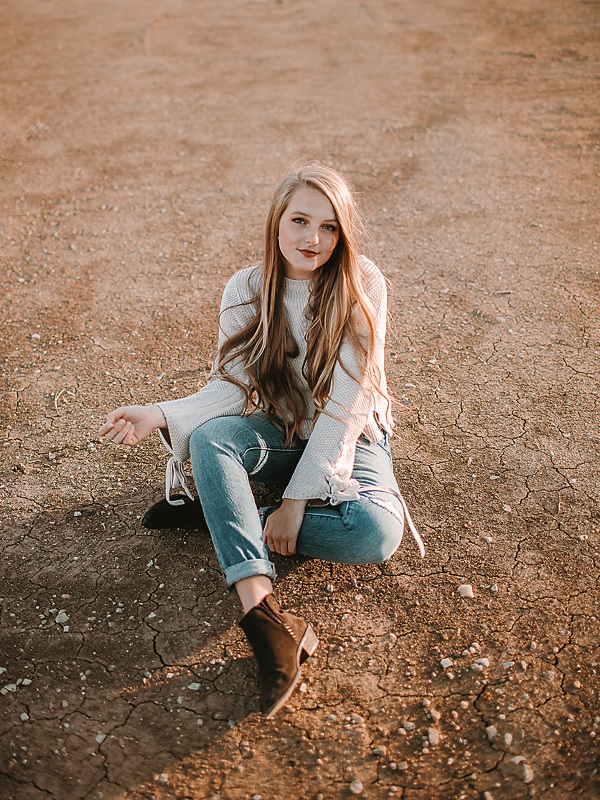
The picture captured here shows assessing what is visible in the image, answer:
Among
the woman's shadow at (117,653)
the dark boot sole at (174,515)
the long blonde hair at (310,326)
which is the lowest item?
the woman's shadow at (117,653)

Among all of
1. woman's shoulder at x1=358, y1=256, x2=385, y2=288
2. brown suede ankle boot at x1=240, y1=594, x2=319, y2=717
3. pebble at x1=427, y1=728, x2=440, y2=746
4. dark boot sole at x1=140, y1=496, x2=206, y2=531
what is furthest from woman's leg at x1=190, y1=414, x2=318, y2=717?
woman's shoulder at x1=358, y1=256, x2=385, y2=288

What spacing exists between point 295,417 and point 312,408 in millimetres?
95

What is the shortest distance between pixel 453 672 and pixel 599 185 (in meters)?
4.61

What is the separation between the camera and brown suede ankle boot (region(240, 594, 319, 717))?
232 cm

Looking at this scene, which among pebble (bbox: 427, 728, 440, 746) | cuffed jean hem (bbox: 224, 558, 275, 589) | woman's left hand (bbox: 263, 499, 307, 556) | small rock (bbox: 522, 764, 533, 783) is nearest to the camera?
small rock (bbox: 522, 764, 533, 783)

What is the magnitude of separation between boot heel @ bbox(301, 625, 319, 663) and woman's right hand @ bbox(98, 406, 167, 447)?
92 centimetres

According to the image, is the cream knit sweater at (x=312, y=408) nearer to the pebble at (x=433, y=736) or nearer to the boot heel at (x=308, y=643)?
the boot heel at (x=308, y=643)

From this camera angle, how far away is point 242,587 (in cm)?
247

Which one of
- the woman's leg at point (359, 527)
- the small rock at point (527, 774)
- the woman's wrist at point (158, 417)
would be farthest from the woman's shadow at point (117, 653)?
the small rock at point (527, 774)

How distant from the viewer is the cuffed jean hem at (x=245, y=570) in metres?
2.46

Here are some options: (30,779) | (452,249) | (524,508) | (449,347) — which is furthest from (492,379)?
(30,779)

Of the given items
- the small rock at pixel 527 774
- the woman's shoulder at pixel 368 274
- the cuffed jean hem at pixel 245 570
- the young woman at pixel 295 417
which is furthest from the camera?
the woman's shoulder at pixel 368 274

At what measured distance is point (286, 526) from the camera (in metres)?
2.70

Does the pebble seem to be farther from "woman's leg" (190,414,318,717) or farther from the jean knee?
the jean knee
